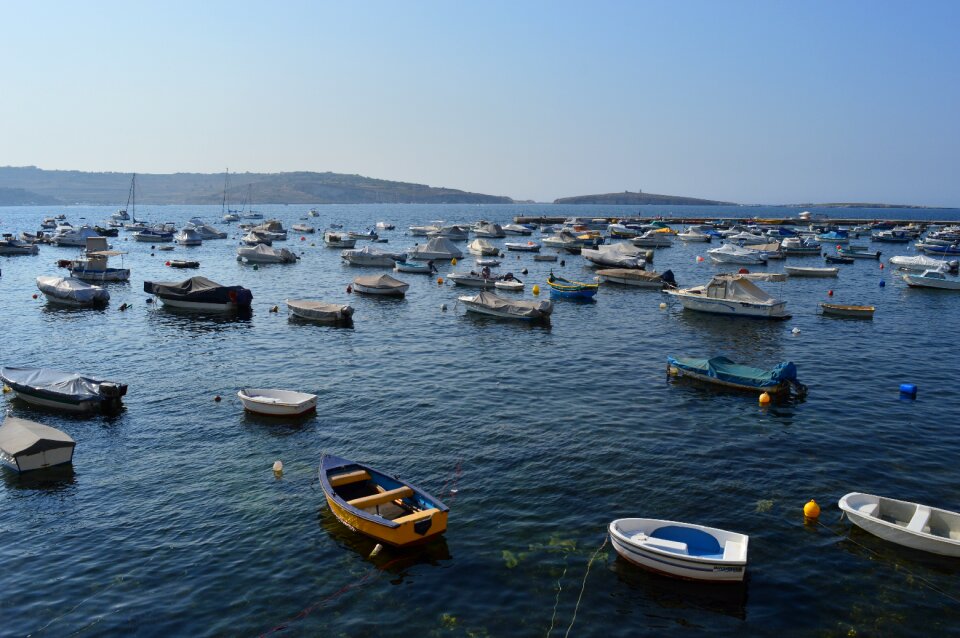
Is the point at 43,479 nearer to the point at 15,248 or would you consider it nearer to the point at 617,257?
the point at 617,257

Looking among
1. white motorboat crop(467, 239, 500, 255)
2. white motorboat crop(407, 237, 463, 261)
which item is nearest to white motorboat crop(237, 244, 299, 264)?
white motorboat crop(407, 237, 463, 261)

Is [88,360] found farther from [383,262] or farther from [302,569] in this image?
[383,262]

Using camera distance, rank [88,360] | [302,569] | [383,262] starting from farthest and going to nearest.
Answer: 1. [383,262]
2. [88,360]
3. [302,569]

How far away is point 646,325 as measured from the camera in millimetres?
55969

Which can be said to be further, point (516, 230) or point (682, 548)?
point (516, 230)

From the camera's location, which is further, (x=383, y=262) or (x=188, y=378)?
(x=383, y=262)

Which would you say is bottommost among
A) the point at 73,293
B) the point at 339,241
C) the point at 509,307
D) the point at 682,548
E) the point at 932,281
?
the point at 682,548

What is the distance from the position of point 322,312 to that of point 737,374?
32.8m

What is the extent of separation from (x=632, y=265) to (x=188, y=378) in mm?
61100

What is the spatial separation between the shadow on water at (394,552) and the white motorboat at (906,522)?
14322 mm

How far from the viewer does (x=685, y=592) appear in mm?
19516

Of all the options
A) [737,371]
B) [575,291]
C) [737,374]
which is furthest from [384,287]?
[737,374]

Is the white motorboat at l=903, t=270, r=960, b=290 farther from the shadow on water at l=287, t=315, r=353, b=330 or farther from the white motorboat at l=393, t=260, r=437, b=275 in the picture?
the shadow on water at l=287, t=315, r=353, b=330

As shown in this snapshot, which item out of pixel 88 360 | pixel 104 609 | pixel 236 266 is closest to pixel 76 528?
pixel 104 609
